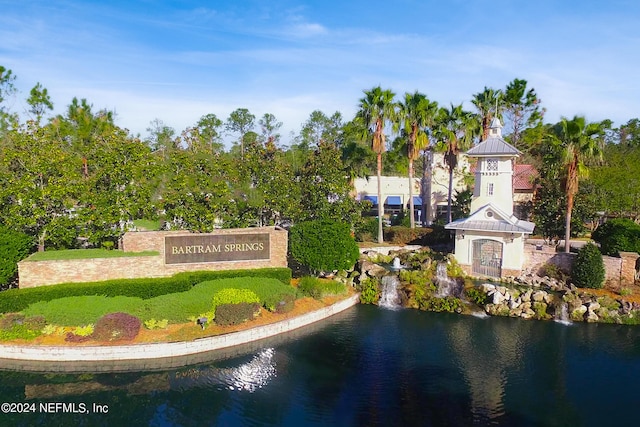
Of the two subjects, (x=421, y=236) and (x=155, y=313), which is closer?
(x=155, y=313)

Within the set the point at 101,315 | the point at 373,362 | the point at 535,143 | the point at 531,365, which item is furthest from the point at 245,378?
the point at 535,143

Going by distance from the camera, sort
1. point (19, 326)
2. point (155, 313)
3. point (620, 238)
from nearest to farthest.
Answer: point (19, 326)
point (155, 313)
point (620, 238)

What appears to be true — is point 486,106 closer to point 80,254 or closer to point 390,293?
point 390,293

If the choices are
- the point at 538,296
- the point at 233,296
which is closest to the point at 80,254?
the point at 233,296

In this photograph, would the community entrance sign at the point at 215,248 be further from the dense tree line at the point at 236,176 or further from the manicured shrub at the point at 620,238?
the manicured shrub at the point at 620,238

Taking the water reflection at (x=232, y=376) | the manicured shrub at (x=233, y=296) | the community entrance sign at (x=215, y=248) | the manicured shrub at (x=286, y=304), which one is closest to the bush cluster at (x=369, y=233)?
the community entrance sign at (x=215, y=248)

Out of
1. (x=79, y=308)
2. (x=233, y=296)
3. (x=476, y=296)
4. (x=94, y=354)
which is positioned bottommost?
(x=94, y=354)
